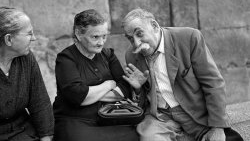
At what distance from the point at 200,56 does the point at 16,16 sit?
4.17ft

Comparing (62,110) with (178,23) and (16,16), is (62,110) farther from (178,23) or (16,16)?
(178,23)

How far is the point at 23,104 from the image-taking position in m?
2.80

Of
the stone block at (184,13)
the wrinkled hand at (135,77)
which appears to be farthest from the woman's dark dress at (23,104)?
the stone block at (184,13)

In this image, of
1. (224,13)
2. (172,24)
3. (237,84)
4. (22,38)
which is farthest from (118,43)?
(22,38)

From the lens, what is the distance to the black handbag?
286 centimetres

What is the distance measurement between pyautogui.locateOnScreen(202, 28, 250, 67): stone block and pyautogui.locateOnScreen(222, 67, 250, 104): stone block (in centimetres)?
9

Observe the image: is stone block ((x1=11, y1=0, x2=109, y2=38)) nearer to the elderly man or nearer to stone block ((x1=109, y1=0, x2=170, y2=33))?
stone block ((x1=109, y1=0, x2=170, y2=33))

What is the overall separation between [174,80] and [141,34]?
0.41 meters

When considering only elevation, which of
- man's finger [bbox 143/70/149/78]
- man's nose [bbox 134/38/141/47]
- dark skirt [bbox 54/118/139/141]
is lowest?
dark skirt [bbox 54/118/139/141]

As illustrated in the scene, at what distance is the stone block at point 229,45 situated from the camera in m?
5.01

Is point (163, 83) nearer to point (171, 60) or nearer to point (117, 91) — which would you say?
point (171, 60)

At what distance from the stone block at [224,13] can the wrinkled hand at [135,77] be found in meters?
2.05

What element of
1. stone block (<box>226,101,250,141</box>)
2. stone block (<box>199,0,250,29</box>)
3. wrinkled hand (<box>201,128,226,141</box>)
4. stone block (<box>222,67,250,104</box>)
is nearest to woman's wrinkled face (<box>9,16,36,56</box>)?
wrinkled hand (<box>201,128,226,141</box>)

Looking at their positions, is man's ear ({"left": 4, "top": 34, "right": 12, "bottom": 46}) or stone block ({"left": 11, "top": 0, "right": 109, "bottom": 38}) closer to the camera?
man's ear ({"left": 4, "top": 34, "right": 12, "bottom": 46})
